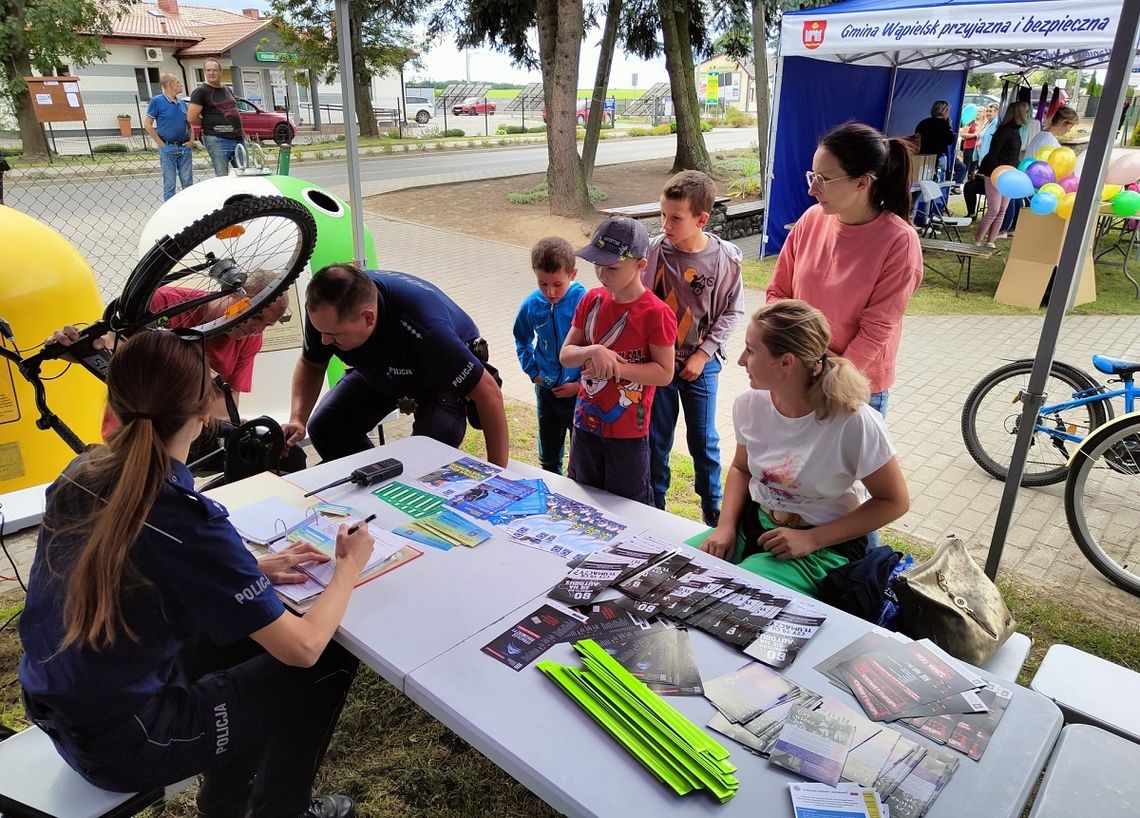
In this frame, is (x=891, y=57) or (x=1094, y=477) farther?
(x=891, y=57)

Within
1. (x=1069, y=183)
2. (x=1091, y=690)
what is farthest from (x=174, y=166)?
(x=1091, y=690)

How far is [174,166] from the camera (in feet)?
31.4

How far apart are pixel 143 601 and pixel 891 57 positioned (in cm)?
1275

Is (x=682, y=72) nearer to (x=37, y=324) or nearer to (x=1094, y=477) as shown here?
(x=1094, y=477)

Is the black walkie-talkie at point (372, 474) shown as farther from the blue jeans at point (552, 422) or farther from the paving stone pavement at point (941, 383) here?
the paving stone pavement at point (941, 383)

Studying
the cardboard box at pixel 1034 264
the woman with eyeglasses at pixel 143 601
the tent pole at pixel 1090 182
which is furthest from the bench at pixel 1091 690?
the cardboard box at pixel 1034 264

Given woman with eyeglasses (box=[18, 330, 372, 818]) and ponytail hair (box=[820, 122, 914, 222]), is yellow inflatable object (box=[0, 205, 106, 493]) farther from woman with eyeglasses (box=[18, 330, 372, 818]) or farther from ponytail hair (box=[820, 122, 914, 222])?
ponytail hair (box=[820, 122, 914, 222])

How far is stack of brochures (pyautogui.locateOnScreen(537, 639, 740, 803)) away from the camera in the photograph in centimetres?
129

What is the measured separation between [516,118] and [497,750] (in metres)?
43.4

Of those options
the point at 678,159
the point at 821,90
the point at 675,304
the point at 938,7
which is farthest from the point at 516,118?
the point at 675,304

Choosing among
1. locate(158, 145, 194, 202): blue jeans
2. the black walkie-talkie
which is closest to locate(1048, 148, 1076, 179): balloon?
the black walkie-talkie

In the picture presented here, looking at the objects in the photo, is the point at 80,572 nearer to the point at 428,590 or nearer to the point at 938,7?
the point at 428,590

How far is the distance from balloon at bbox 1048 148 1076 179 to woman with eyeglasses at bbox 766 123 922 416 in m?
6.80

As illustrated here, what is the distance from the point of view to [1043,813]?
1.42 metres
